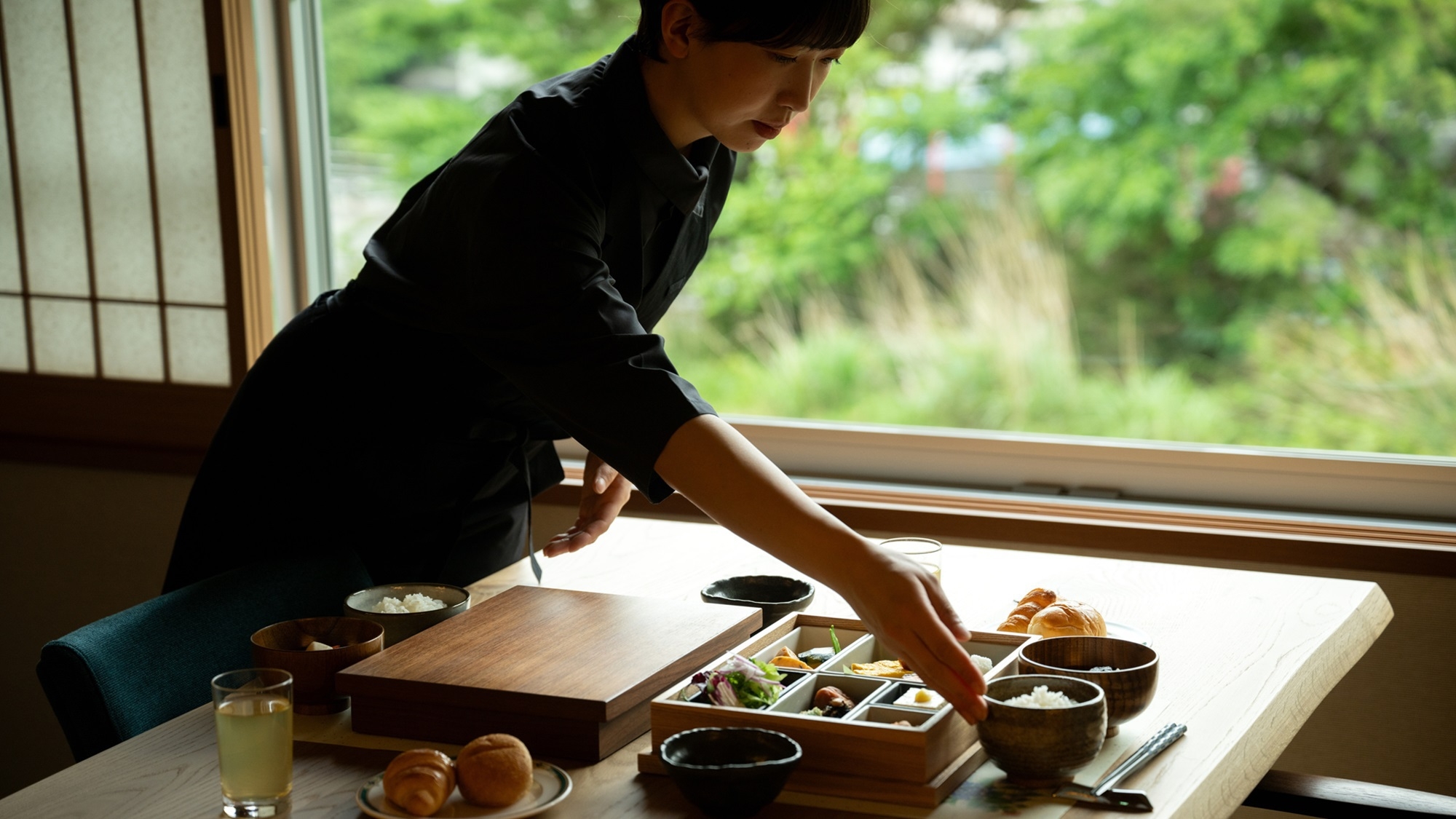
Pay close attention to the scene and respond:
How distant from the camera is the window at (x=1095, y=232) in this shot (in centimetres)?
402

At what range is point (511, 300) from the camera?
113 centimetres

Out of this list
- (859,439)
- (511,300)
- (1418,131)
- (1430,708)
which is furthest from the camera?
(1418,131)

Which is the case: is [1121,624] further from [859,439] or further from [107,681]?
[859,439]

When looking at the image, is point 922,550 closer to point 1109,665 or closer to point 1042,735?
point 1109,665

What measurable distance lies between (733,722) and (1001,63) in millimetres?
4357

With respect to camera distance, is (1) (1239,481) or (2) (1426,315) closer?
(1) (1239,481)

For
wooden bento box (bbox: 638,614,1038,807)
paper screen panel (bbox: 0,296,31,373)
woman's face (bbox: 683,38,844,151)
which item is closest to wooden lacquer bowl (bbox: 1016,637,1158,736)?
wooden bento box (bbox: 638,614,1038,807)

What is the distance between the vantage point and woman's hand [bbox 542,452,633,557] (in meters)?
1.57

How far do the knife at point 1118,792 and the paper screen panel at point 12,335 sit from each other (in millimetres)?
2722

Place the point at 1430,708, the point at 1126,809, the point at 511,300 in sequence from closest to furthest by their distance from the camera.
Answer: the point at 1126,809 → the point at 511,300 → the point at 1430,708

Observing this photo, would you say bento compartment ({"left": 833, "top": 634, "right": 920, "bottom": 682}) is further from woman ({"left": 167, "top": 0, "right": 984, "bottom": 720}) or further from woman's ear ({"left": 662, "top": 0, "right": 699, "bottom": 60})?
woman's ear ({"left": 662, "top": 0, "right": 699, "bottom": 60})

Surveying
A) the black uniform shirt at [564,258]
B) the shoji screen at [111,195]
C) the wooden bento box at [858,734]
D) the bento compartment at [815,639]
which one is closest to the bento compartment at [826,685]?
the wooden bento box at [858,734]

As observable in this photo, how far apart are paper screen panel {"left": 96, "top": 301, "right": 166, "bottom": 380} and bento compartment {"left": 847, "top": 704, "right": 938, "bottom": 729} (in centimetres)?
224

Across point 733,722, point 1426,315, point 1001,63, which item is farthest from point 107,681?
point 1001,63
